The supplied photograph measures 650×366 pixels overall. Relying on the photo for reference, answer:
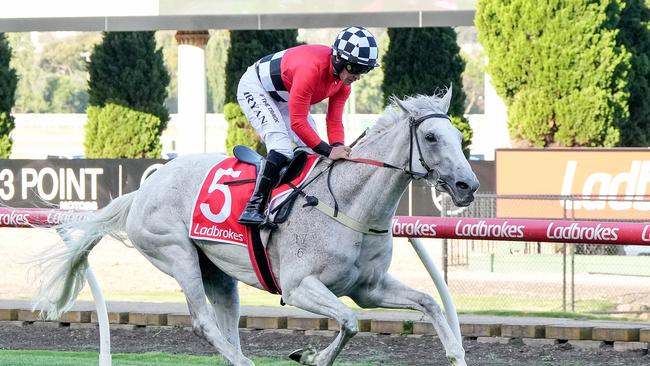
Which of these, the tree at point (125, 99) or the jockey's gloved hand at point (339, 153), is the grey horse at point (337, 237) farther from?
the tree at point (125, 99)

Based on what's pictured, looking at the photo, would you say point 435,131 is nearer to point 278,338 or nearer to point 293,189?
point 293,189

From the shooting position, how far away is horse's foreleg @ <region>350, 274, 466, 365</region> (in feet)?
20.6

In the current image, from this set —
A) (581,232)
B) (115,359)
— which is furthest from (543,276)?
(115,359)

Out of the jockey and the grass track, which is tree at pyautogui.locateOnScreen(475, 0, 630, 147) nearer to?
the grass track

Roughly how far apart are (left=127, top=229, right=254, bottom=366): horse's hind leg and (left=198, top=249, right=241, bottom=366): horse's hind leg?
61 mm

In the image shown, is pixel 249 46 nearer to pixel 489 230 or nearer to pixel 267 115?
pixel 489 230

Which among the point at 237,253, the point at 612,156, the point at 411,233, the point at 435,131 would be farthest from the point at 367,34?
the point at 612,156

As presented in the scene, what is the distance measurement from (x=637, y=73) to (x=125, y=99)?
12604 mm

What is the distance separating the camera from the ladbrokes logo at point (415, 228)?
8.87 metres

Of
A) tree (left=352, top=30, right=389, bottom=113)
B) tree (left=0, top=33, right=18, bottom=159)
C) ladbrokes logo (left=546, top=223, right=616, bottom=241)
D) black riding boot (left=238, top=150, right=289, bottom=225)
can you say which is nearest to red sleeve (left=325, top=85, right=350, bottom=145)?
black riding boot (left=238, top=150, right=289, bottom=225)

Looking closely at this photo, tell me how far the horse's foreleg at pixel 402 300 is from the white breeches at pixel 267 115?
3.12 feet

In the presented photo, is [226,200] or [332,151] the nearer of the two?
[332,151]

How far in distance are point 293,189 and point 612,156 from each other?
1123 cm

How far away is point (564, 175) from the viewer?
17453mm
